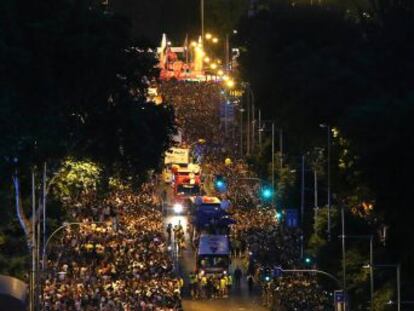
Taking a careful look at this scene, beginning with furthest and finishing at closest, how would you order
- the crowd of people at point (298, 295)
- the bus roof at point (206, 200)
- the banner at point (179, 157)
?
the banner at point (179, 157), the bus roof at point (206, 200), the crowd of people at point (298, 295)

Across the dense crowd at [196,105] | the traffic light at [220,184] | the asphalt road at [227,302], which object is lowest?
the asphalt road at [227,302]

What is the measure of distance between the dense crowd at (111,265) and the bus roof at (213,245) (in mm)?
1480

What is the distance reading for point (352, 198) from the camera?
157 ft

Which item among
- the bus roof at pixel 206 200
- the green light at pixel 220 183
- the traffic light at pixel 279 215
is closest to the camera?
the traffic light at pixel 279 215

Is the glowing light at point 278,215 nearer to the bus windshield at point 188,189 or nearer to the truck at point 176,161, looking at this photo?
the bus windshield at point 188,189

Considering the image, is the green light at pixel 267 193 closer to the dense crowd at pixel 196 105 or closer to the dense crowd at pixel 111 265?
the dense crowd at pixel 111 265

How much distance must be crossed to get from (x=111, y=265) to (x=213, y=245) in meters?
9.05

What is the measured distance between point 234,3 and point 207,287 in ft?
299

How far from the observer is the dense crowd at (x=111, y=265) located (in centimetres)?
4322

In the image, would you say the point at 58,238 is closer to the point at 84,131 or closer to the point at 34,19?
the point at 84,131

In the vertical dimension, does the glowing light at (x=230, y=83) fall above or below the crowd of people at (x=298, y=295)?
above

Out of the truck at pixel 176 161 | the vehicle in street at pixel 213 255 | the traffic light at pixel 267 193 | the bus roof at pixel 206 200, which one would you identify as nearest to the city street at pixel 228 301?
the vehicle in street at pixel 213 255

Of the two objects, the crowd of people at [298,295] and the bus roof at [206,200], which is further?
the bus roof at [206,200]

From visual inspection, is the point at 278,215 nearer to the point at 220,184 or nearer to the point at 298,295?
the point at 220,184
